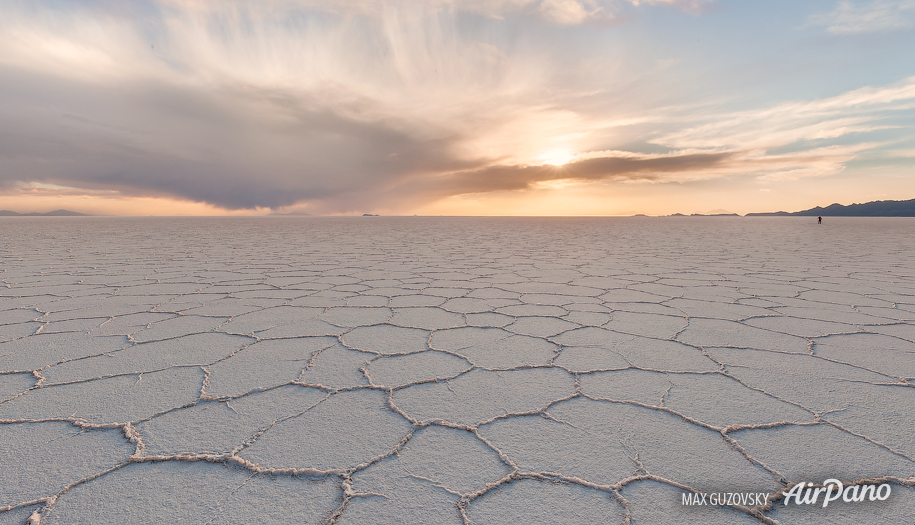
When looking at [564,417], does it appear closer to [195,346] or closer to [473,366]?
[473,366]

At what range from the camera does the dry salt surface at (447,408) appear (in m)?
0.82

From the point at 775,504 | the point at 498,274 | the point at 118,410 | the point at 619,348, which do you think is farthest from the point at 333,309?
the point at 775,504

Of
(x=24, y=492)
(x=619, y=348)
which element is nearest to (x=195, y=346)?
(x=24, y=492)

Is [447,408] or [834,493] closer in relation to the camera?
[834,493]

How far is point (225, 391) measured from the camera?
4.21ft

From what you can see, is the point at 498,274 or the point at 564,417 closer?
the point at 564,417

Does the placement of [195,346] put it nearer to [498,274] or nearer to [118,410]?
[118,410]

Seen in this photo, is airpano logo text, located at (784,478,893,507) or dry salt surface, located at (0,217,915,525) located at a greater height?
dry salt surface, located at (0,217,915,525)

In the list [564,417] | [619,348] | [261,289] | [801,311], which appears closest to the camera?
[564,417]

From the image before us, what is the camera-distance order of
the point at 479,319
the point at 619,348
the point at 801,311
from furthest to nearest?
the point at 801,311 → the point at 479,319 → the point at 619,348

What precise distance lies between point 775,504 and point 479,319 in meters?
1.45

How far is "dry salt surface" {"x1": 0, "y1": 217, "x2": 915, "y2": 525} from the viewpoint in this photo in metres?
0.82

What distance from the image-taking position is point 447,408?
1182mm

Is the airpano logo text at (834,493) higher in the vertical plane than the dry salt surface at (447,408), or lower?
lower
